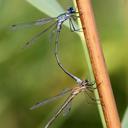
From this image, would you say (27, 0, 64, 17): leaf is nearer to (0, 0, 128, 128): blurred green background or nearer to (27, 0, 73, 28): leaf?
(27, 0, 73, 28): leaf

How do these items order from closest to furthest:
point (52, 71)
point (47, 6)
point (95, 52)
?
1. point (95, 52)
2. point (47, 6)
3. point (52, 71)

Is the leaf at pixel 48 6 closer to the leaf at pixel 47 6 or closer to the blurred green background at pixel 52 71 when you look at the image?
the leaf at pixel 47 6

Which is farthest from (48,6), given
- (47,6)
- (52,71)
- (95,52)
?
(52,71)

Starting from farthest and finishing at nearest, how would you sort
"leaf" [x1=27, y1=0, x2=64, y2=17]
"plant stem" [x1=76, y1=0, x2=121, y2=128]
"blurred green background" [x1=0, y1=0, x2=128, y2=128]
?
"blurred green background" [x1=0, y1=0, x2=128, y2=128]
"leaf" [x1=27, y1=0, x2=64, y2=17]
"plant stem" [x1=76, y1=0, x2=121, y2=128]

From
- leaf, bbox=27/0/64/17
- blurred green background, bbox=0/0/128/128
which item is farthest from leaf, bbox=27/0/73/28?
blurred green background, bbox=0/0/128/128

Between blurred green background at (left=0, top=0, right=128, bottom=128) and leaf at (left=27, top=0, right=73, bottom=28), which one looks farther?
blurred green background at (left=0, top=0, right=128, bottom=128)

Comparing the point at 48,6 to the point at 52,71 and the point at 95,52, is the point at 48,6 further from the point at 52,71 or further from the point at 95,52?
the point at 52,71

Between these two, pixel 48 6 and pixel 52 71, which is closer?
pixel 48 6

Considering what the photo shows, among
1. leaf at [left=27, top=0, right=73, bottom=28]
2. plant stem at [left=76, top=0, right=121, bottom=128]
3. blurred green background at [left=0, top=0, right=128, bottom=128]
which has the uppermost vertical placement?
leaf at [left=27, top=0, right=73, bottom=28]

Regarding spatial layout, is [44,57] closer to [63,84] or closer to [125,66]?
[63,84]

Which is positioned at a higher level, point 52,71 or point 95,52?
point 95,52
